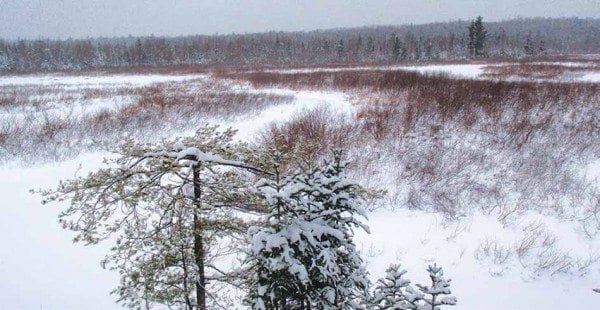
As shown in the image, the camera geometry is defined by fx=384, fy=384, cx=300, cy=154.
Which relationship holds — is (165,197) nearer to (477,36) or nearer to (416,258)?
(416,258)

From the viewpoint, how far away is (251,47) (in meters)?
85.9

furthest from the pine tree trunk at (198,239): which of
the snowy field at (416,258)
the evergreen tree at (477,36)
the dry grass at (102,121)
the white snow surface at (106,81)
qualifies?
the evergreen tree at (477,36)

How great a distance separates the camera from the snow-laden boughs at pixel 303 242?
2.35m

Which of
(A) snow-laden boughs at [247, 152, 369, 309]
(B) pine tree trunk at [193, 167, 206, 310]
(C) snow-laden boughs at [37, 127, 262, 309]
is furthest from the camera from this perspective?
(B) pine tree trunk at [193, 167, 206, 310]

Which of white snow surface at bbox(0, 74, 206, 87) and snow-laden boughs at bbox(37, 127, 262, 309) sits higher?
white snow surface at bbox(0, 74, 206, 87)

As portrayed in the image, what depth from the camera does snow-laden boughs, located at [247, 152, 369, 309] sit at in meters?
2.35

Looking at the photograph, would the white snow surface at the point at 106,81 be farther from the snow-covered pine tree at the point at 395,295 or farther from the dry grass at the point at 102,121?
the snow-covered pine tree at the point at 395,295

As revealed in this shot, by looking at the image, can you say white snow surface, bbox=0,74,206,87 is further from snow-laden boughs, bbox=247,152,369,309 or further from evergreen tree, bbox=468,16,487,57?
evergreen tree, bbox=468,16,487,57

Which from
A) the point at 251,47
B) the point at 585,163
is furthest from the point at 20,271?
the point at 251,47

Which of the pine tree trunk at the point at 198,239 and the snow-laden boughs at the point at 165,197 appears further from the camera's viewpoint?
the pine tree trunk at the point at 198,239

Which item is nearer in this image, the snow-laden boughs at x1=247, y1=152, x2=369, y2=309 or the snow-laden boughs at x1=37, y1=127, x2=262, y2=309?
the snow-laden boughs at x1=247, y1=152, x2=369, y2=309

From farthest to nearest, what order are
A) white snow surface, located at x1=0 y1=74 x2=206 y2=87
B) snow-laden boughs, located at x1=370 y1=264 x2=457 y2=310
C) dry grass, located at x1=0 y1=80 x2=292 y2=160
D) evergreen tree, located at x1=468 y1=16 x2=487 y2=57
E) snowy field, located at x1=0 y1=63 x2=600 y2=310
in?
1. evergreen tree, located at x1=468 y1=16 x2=487 y2=57
2. white snow surface, located at x1=0 y1=74 x2=206 y2=87
3. dry grass, located at x1=0 y1=80 x2=292 y2=160
4. snowy field, located at x1=0 y1=63 x2=600 y2=310
5. snow-laden boughs, located at x1=370 y1=264 x2=457 y2=310

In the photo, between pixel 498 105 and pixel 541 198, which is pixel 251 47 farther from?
pixel 541 198

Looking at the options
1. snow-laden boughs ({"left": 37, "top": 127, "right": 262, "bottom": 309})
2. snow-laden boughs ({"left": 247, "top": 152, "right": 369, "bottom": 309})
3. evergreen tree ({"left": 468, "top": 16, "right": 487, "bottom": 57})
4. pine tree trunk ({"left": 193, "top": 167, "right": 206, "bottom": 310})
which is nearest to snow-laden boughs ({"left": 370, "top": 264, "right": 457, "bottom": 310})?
snow-laden boughs ({"left": 247, "top": 152, "right": 369, "bottom": 309})
